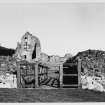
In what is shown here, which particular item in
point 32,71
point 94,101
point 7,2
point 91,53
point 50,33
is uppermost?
point 7,2

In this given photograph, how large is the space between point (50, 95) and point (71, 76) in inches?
37.4

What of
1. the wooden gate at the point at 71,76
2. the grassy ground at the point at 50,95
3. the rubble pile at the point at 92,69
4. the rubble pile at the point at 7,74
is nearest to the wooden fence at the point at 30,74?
the rubble pile at the point at 7,74

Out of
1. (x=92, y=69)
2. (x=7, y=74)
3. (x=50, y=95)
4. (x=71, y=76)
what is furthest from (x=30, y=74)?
(x=92, y=69)

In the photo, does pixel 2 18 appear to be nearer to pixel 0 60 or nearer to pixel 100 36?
pixel 0 60

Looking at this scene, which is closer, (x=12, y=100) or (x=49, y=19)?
(x=12, y=100)

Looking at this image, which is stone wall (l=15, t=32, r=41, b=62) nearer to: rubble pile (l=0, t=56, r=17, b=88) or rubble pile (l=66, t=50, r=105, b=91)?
rubble pile (l=0, t=56, r=17, b=88)

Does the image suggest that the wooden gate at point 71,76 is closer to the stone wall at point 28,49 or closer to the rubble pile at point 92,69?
the rubble pile at point 92,69

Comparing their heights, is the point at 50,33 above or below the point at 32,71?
above

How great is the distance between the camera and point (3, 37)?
836 centimetres

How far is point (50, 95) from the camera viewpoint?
26.4ft

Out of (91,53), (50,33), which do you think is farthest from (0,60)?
(91,53)

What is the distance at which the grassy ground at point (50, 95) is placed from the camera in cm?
787

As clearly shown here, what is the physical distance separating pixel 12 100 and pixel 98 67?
8.76 ft

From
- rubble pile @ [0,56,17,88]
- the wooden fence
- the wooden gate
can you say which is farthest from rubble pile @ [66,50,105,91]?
rubble pile @ [0,56,17,88]
